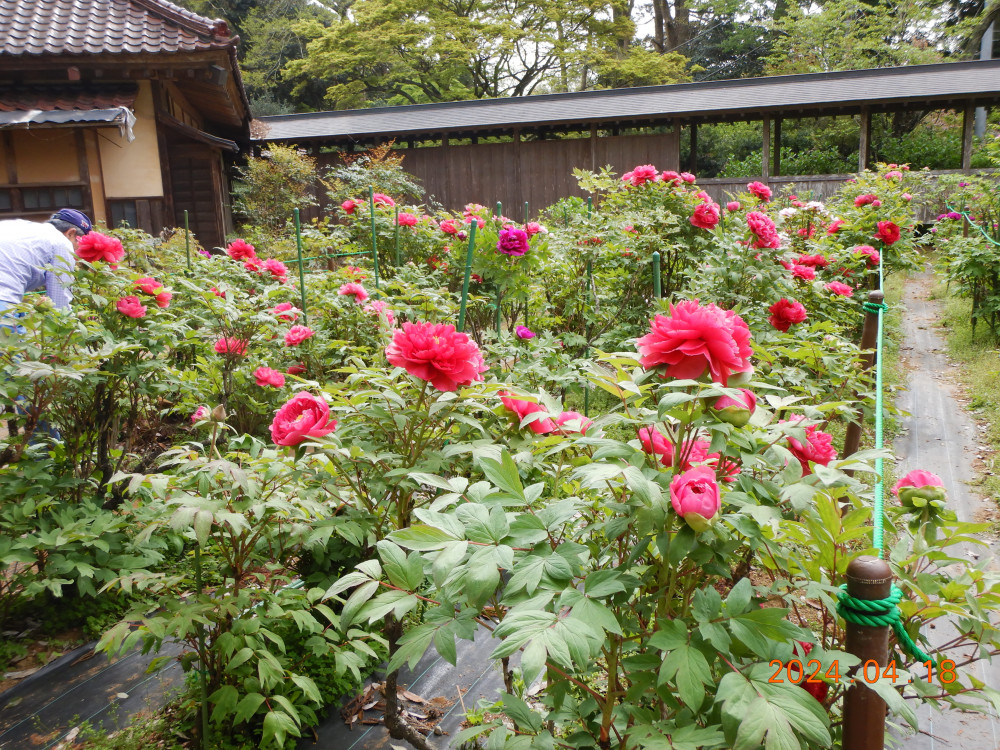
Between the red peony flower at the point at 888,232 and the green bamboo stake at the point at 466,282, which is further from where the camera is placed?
the red peony flower at the point at 888,232

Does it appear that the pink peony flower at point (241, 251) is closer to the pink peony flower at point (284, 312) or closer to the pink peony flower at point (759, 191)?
the pink peony flower at point (284, 312)

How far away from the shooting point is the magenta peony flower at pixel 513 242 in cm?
334

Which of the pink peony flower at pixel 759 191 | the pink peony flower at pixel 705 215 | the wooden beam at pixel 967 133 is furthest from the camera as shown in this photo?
the wooden beam at pixel 967 133

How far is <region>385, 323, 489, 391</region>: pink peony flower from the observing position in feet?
4.61

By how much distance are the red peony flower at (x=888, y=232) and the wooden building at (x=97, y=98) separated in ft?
21.4

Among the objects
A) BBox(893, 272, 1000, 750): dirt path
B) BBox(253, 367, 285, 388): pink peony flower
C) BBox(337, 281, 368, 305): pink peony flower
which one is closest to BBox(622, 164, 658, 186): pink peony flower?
BBox(337, 281, 368, 305): pink peony flower

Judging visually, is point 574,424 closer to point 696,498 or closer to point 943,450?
point 696,498

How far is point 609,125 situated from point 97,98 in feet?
34.3

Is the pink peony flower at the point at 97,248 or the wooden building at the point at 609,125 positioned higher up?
the wooden building at the point at 609,125

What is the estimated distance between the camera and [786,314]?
2.92 meters

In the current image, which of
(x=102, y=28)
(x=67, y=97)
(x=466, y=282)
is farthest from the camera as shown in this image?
(x=102, y=28)


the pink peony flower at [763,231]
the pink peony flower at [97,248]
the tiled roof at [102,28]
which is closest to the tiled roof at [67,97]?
the tiled roof at [102,28]

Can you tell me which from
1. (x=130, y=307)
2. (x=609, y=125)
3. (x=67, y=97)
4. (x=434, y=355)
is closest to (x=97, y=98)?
(x=67, y=97)

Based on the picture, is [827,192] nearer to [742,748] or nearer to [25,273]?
[25,273]
